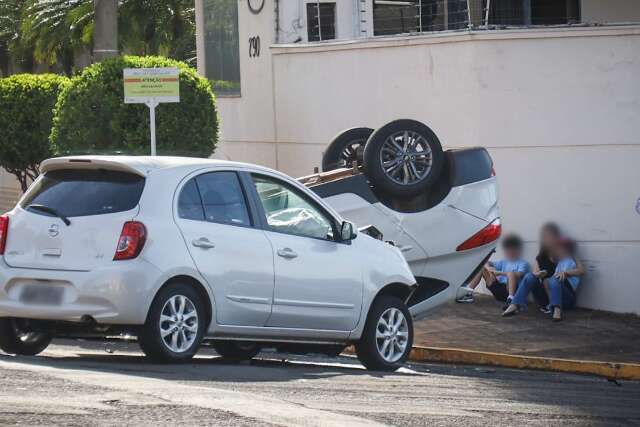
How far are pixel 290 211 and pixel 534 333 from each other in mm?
5309

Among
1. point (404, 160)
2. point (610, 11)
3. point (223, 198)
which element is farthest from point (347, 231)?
point (610, 11)

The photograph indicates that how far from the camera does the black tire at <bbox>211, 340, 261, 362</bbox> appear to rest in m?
11.2

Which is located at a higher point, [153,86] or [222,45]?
[222,45]

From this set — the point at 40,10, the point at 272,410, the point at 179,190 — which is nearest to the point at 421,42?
the point at 179,190

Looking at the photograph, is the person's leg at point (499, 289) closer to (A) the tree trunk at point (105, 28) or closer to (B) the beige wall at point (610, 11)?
(B) the beige wall at point (610, 11)

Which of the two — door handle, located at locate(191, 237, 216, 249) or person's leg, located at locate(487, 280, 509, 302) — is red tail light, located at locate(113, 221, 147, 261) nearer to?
door handle, located at locate(191, 237, 216, 249)

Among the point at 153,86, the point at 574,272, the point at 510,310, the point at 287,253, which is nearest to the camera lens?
the point at 287,253

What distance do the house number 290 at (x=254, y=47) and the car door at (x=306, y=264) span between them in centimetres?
1213

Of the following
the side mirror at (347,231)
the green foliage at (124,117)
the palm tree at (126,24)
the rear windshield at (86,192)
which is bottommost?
the side mirror at (347,231)

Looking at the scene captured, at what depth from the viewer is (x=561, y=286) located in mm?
15969

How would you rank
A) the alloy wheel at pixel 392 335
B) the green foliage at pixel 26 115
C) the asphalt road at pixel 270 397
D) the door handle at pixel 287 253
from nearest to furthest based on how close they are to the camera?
the asphalt road at pixel 270 397 < the door handle at pixel 287 253 < the alloy wheel at pixel 392 335 < the green foliage at pixel 26 115

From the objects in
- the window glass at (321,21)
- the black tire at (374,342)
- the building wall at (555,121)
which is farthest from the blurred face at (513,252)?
the window glass at (321,21)

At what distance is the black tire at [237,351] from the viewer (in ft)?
36.8

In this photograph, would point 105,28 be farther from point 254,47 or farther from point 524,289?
point 524,289
